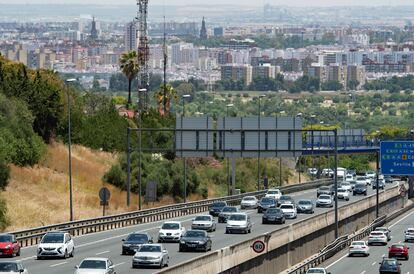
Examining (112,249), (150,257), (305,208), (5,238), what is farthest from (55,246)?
(305,208)

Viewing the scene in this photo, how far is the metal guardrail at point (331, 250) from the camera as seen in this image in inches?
2692

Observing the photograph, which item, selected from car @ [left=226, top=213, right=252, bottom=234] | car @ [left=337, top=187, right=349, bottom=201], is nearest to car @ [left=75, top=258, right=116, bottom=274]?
car @ [left=226, top=213, right=252, bottom=234]

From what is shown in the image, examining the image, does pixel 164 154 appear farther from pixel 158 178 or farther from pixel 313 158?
pixel 313 158

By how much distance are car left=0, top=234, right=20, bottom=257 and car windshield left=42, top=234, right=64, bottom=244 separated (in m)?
1.32

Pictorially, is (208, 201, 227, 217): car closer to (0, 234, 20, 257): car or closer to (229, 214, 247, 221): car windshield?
(229, 214, 247, 221): car windshield

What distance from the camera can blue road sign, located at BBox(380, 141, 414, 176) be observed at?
104m

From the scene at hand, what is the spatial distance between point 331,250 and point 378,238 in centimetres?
1180

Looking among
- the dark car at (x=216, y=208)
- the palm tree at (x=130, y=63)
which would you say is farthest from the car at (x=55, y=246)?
the palm tree at (x=130, y=63)

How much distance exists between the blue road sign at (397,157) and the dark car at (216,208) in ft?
44.9

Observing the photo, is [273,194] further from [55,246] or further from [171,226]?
[55,246]

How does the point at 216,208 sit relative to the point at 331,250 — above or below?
below

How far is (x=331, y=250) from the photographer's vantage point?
264 ft

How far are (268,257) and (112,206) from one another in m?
32.8

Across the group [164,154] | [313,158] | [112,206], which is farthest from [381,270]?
[313,158]
